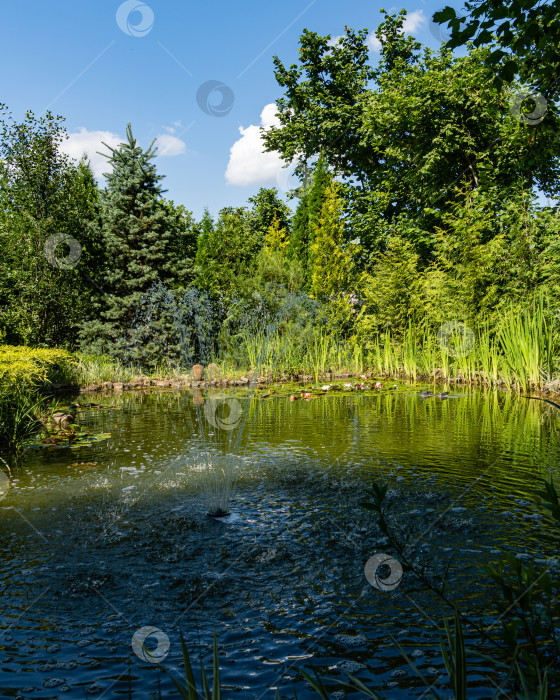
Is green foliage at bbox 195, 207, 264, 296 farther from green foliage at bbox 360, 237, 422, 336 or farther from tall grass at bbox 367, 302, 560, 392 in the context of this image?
tall grass at bbox 367, 302, 560, 392

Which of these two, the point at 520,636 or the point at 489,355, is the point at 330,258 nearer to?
the point at 489,355

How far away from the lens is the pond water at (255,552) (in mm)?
1808

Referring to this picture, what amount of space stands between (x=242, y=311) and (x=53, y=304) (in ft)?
15.4

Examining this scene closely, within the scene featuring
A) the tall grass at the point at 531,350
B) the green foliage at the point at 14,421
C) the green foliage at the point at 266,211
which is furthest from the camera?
the green foliage at the point at 266,211

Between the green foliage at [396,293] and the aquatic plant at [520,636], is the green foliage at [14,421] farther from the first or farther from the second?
the green foliage at [396,293]

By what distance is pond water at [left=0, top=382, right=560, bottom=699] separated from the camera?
1.81 m

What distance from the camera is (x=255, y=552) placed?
272cm

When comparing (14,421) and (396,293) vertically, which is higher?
(396,293)

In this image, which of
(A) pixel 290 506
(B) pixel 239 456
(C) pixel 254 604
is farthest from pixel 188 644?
(B) pixel 239 456

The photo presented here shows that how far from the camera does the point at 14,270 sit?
35.0 feet

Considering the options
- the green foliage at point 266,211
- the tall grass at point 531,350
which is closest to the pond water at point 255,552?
the tall grass at point 531,350

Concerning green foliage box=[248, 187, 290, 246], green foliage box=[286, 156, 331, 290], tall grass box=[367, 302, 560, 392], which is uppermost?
green foliage box=[248, 187, 290, 246]

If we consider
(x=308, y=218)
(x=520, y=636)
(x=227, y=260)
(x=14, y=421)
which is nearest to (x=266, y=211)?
(x=308, y=218)

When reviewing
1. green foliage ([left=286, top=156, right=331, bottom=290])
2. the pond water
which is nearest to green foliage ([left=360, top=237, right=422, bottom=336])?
green foliage ([left=286, top=156, right=331, bottom=290])
